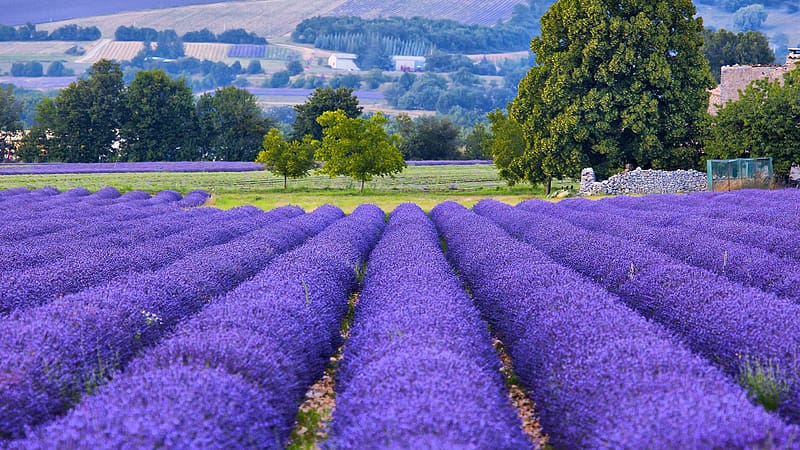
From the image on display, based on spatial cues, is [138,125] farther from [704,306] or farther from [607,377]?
[607,377]

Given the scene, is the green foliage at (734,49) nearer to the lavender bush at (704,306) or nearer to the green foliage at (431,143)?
the green foliage at (431,143)

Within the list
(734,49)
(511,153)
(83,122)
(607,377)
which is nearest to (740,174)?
(511,153)

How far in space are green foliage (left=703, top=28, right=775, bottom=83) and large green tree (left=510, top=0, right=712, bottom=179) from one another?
43.5m

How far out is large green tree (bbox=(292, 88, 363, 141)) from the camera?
6012cm

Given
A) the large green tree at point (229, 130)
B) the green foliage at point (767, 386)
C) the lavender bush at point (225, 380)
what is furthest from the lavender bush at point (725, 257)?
the large green tree at point (229, 130)

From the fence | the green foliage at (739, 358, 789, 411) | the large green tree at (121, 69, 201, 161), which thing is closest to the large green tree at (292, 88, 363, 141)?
the large green tree at (121, 69, 201, 161)

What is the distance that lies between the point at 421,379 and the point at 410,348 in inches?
28.8

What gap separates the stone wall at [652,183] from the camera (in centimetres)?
2950

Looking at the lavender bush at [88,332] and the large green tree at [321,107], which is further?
the large green tree at [321,107]

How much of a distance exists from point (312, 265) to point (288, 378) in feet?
13.1

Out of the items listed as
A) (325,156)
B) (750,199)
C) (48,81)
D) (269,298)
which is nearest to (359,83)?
(48,81)

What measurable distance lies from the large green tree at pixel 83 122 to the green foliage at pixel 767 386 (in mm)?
64528

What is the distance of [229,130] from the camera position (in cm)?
6625

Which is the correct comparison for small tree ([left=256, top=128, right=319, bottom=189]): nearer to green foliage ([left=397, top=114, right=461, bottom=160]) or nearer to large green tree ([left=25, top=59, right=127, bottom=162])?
green foliage ([left=397, top=114, right=461, bottom=160])
